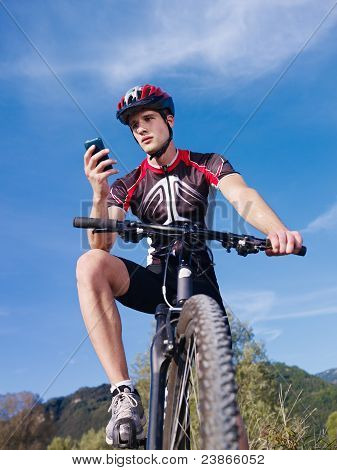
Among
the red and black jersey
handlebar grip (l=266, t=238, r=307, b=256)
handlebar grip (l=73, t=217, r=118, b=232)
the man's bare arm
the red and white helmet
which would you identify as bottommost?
handlebar grip (l=266, t=238, r=307, b=256)

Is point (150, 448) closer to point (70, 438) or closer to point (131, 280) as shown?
point (131, 280)

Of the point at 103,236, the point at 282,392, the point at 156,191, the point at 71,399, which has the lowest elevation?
the point at 282,392

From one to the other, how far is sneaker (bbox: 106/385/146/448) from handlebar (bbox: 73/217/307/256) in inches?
37.4

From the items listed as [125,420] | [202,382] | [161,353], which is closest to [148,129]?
[161,353]

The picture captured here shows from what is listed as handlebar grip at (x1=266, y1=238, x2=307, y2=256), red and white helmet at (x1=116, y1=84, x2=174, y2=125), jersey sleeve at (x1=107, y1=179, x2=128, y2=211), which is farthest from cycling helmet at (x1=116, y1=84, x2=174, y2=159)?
handlebar grip at (x1=266, y1=238, x2=307, y2=256)

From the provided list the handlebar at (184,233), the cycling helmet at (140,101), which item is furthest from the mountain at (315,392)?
the cycling helmet at (140,101)

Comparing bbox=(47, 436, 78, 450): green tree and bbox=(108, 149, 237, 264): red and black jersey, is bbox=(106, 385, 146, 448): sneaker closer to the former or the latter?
bbox=(108, 149, 237, 264): red and black jersey

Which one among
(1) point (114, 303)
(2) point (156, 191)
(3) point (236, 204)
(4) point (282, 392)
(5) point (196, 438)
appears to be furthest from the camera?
(4) point (282, 392)

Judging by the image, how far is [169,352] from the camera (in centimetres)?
312

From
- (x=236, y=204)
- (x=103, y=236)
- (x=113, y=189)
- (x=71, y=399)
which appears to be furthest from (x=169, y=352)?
(x=71, y=399)

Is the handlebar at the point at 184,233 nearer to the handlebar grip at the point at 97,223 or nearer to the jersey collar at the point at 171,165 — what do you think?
the handlebar grip at the point at 97,223

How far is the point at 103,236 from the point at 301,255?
1.37 m

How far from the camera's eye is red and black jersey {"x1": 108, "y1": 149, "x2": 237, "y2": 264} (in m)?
4.32

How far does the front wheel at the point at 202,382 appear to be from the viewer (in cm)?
233
